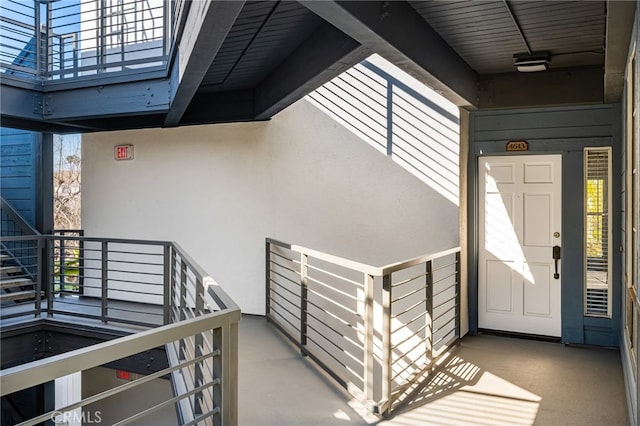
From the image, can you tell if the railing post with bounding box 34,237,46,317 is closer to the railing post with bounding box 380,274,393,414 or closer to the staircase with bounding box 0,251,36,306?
the staircase with bounding box 0,251,36,306

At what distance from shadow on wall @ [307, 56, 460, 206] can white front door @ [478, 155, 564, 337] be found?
58cm

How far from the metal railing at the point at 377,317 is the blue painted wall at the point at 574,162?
118cm

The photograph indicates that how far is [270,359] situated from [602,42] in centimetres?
385

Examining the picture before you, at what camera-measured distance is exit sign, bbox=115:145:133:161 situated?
6.70m

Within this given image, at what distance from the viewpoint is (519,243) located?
5043mm

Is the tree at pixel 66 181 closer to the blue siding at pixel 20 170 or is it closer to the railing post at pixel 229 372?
the blue siding at pixel 20 170

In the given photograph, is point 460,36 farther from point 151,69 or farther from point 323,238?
point 151,69

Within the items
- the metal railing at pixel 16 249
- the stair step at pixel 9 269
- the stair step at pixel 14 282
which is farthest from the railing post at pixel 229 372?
the metal railing at pixel 16 249

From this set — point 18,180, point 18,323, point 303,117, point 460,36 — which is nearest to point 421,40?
point 460,36

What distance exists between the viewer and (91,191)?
6938 mm

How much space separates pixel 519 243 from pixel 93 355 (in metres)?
4.56

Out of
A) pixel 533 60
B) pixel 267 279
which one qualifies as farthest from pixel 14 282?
pixel 533 60

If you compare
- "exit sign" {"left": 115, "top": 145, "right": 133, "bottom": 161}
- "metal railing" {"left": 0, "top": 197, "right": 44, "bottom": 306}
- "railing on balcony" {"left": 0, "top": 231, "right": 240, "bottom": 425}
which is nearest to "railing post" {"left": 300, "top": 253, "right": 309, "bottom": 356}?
"railing on balcony" {"left": 0, "top": 231, "right": 240, "bottom": 425}

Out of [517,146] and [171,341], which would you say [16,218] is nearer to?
[171,341]
